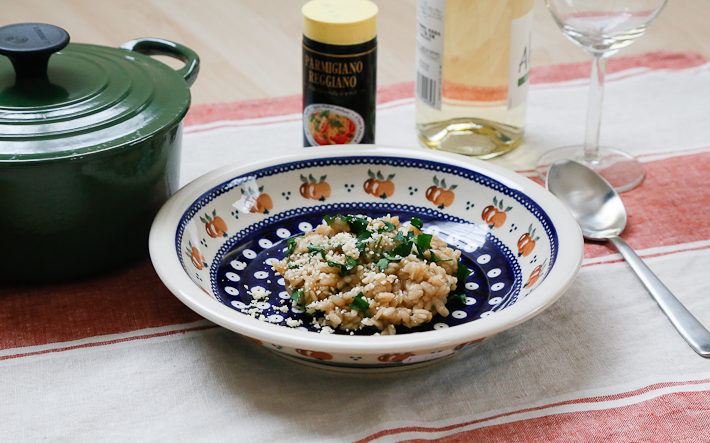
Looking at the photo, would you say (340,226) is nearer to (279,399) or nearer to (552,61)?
(279,399)

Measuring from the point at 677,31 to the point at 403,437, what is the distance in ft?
4.45

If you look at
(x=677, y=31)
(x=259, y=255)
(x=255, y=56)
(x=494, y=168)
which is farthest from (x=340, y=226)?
(x=677, y=31)

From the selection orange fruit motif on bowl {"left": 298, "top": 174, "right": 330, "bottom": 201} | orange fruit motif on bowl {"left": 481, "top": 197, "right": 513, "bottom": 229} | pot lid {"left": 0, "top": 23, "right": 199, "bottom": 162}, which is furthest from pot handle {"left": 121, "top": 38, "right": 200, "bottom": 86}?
orange fruit motif on bowl {"left": 481, "top": 197, "right": 513, "bottom": 229}

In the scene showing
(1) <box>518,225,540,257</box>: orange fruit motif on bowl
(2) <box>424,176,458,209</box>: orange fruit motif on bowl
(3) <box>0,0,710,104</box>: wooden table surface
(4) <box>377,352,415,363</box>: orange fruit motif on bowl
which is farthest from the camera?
(3) <box>0,0,710,104</box>: wooden table surface

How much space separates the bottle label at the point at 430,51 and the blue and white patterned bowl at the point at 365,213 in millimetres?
192

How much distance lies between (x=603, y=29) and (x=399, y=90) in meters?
0.47

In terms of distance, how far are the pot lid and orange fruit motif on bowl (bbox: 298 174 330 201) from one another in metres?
0.20

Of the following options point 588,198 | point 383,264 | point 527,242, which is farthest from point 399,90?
point 383,264

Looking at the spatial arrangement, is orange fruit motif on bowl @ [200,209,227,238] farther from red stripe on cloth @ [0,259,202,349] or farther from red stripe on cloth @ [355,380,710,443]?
red stripe on cloth @ [355,380,710,443]

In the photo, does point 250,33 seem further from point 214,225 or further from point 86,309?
point 86,309

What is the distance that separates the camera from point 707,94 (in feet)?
4.51

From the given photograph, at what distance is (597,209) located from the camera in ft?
3.38

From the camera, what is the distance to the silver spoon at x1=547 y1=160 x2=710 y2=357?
882 mm

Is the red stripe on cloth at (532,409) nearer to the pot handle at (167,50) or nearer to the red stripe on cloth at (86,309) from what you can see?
the red stripe on cloth at (86,309)
